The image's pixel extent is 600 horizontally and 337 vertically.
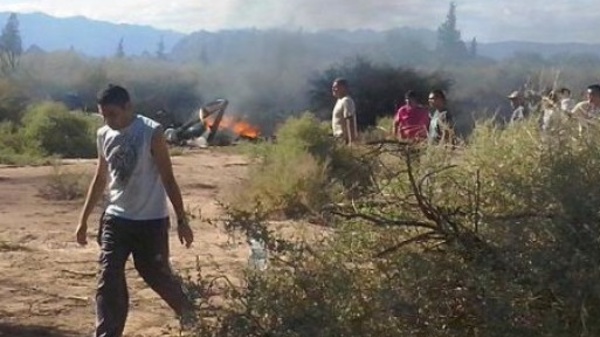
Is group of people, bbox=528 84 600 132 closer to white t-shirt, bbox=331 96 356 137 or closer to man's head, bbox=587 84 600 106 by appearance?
man's head, bbox=587 84 600 106

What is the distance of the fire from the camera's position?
30.6m

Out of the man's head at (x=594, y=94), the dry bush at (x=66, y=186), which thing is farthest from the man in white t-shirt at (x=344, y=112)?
the man's head at (x=594, y=94)

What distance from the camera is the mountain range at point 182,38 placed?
→ 3328 cm

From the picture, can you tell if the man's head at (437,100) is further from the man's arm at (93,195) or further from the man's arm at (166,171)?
the man's arm at (166,171)

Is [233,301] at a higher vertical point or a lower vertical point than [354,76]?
higher

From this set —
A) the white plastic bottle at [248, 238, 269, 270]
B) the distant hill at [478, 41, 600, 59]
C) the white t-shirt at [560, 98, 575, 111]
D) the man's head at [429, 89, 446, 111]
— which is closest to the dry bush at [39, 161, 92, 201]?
the man's head at [429, 89, 446, 111]

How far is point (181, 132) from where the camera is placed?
92.6ft

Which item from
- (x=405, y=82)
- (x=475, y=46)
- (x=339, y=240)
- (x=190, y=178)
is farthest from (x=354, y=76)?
(x=339, y=240)

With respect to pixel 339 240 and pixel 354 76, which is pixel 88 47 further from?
pixel 339 240

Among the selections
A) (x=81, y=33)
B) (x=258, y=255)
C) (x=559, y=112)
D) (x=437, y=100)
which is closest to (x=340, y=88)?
(x=437, y=100)

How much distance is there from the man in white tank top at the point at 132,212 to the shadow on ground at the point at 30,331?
1.03 metres

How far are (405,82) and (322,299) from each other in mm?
26862

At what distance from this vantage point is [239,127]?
32031 mm

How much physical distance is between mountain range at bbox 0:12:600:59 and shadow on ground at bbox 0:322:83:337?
11670 millimetres
